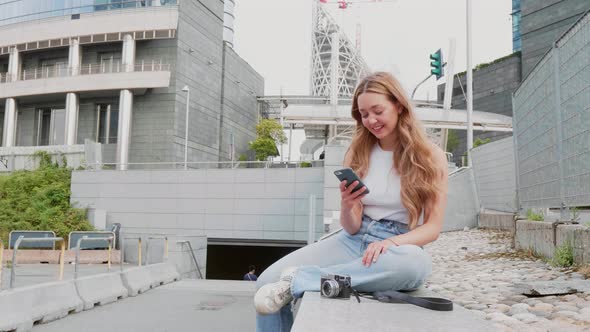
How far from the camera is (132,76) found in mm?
28500

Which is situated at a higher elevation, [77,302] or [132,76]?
[132,76]

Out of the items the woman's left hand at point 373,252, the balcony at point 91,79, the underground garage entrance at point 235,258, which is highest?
the balcony at point 91,79

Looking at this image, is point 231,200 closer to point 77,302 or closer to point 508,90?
point 77,302

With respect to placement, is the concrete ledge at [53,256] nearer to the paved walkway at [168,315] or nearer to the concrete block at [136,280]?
the concrete block at [136,280]

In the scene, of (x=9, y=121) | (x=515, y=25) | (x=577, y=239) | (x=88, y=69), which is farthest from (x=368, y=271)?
(x=515, y=25)

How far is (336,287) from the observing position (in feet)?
7.68

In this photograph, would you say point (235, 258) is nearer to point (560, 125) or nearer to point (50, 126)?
point (50, 126)

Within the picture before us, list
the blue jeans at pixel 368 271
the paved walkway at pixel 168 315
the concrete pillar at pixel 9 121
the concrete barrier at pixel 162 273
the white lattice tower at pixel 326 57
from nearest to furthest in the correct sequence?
the blue jeans at pixel 368 271, the paved walkway at pixel 168 315, the concrete barrier at pixel 162 273, the concrete pillar at pixel 9 121, the white lattice tower at pixel 326 57

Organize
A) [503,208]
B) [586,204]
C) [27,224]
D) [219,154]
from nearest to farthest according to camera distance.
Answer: [586,204] → [503,208] → [27,224] → [219,154]

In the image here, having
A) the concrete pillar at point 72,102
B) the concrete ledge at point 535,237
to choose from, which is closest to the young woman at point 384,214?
the concrete ledge at point 535,237

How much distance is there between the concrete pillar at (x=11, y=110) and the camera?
3194 centimetres

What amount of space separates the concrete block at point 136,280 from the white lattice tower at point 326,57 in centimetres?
3726

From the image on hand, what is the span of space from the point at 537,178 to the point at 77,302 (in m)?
6.63

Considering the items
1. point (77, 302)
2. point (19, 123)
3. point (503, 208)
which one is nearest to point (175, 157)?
point (19, 123)
